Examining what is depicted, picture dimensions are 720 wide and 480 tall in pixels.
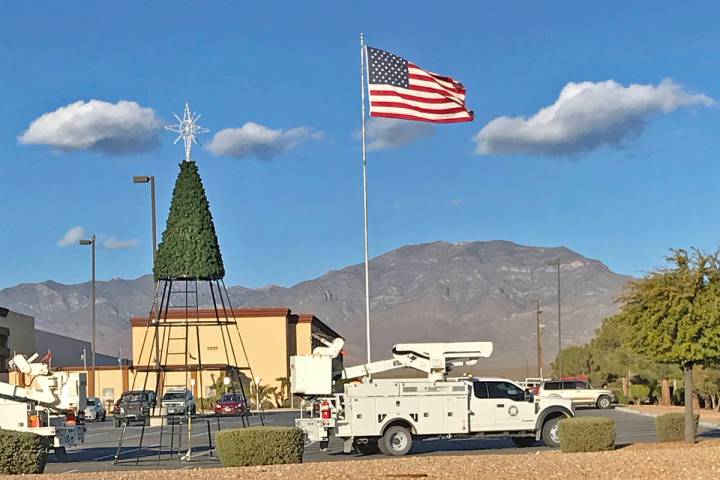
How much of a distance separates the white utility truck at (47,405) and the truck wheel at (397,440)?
6976 millimetres

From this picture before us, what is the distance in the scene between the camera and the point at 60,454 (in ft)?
92.9

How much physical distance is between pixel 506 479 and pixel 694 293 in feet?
31.0

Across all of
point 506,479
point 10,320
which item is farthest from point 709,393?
point 506,479

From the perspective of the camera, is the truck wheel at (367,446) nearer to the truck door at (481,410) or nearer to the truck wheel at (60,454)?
the truck door at (481,410)

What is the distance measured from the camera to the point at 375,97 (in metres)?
29.1

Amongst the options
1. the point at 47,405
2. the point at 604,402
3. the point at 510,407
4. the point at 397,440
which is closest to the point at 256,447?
the point at 397,440

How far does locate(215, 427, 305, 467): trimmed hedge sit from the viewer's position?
68.1ft

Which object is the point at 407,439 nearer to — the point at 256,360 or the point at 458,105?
the point at 458,105

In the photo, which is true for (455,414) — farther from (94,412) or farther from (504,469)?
(94,412)

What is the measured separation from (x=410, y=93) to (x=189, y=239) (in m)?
7.10

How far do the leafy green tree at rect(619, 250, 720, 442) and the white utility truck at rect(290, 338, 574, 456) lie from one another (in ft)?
11.4

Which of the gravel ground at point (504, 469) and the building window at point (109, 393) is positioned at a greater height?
the building window at point (109, 393)

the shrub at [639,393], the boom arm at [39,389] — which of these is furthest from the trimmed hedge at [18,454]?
the shrub at [639,393]

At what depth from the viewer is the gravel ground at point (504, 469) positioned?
17750 mm
